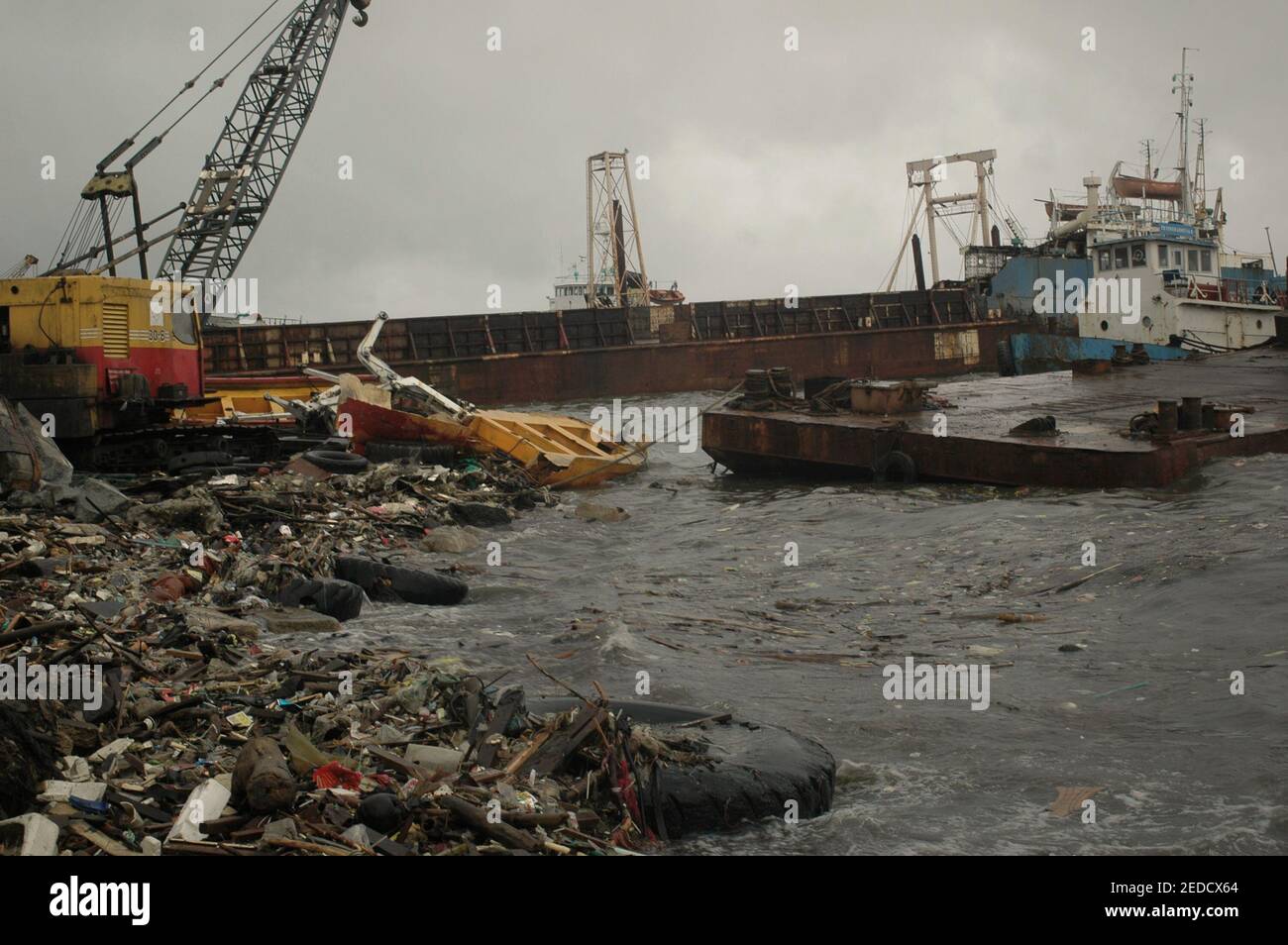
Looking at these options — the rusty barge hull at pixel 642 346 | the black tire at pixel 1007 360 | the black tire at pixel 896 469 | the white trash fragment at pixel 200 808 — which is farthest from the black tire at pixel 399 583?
the black tire at pixel 1007 360

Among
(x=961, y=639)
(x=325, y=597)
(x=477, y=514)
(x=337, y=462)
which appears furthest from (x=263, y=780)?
(x=337, y=462)

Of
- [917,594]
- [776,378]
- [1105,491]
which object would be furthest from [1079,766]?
[776,378]

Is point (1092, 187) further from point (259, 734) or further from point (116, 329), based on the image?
point (259, 734)

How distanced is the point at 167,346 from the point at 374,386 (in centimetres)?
466

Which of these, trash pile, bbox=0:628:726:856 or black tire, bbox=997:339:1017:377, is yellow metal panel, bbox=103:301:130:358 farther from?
black tire, bbox=997:339:1017:377

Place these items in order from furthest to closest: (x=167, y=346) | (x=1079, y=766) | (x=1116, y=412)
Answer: (x=1116, y=412)
(x=167, y=346)
(x=1079, y=766)

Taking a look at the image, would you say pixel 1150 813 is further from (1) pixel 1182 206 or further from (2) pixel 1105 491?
(1) pixel 1182 206

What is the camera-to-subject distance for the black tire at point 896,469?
51.2ft

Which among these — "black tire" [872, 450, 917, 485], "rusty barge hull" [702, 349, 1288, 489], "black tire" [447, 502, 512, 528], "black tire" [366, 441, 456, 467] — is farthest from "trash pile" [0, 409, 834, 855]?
"black tire" [872, 450, 917, 485]

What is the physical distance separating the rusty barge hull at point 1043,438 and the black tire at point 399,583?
7773 mm

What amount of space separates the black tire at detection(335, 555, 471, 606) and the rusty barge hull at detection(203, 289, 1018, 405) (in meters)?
25.4

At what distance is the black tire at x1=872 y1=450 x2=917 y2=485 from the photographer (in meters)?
15.6

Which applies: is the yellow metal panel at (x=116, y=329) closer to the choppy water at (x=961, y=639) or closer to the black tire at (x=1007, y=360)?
the choppy water at (x=961, y=639)
